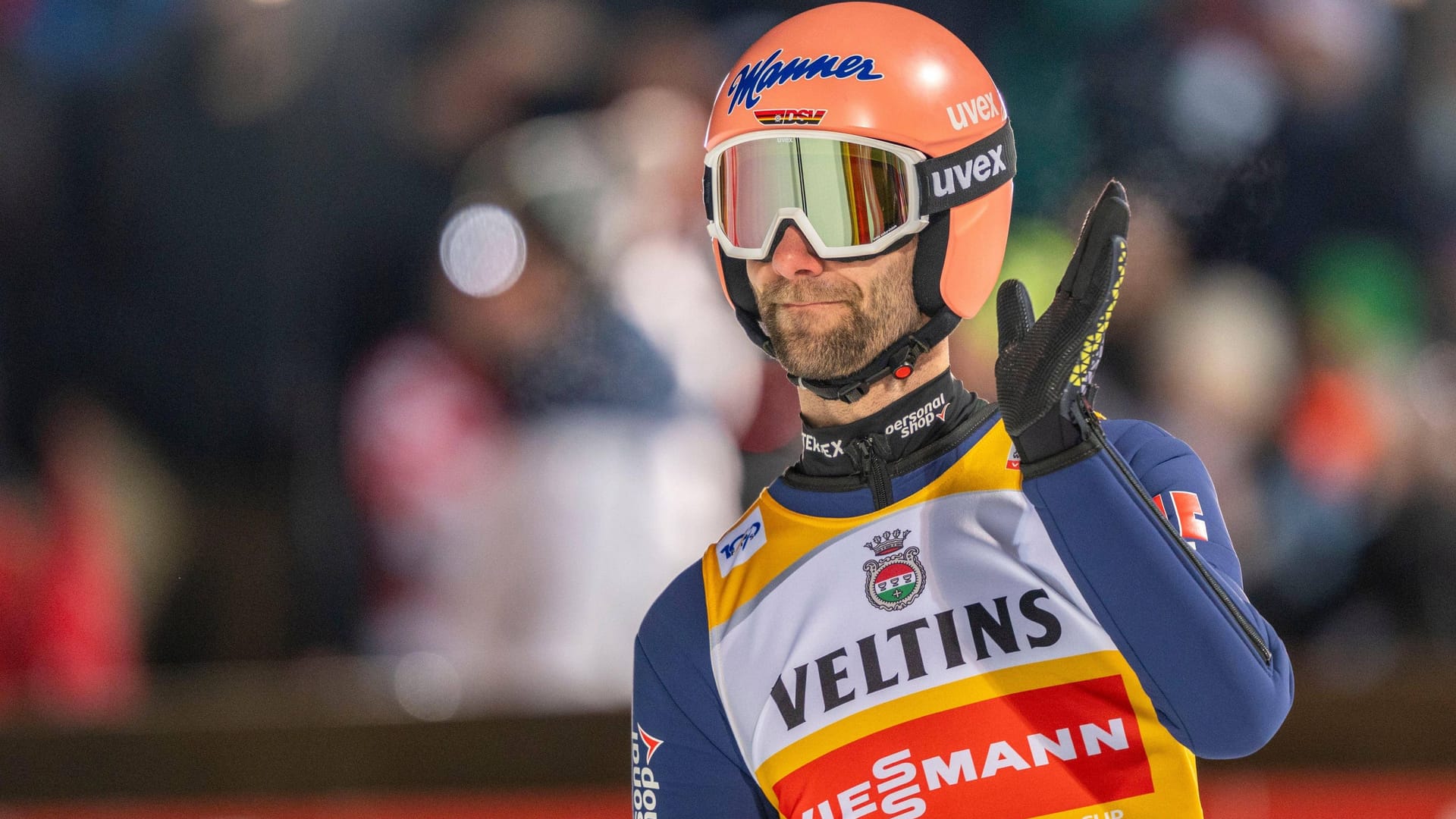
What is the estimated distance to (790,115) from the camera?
2074 mm

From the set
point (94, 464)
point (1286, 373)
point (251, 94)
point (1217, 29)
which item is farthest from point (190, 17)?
point (1286, 373)

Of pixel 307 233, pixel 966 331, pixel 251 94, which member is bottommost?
pixel 966 331

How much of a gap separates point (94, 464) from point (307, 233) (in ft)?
3.63

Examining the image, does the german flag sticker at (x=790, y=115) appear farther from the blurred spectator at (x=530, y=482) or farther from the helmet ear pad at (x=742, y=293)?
the blurred spectator at (x=530, y=482)

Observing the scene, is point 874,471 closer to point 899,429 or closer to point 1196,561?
point 899,429

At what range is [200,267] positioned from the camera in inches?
214

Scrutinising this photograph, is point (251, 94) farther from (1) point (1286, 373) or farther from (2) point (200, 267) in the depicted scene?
(1) point (1286, 373)

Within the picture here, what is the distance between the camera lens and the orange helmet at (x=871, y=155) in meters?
2.06

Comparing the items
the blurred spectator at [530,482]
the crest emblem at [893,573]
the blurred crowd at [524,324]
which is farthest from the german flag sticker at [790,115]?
the blurred spectator at [530,482]

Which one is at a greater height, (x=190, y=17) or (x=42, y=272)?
(x=190, y=17)

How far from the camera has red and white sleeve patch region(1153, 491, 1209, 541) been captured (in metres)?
1.88

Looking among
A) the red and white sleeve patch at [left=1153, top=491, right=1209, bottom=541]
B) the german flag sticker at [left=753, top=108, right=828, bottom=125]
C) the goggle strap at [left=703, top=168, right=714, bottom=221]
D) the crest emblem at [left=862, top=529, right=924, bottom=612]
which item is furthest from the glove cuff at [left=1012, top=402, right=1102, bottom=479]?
the goggle strap at [left=703, top=168, right=714, bottom=221]

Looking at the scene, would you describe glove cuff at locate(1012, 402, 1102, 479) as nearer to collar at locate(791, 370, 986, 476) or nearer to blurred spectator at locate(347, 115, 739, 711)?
collar at locate(791, 370, 986, 476)

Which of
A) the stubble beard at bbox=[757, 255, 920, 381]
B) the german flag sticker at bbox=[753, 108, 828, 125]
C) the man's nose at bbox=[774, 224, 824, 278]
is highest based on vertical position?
the german flag sticker at bbox=[753, 108, 828, 125]
